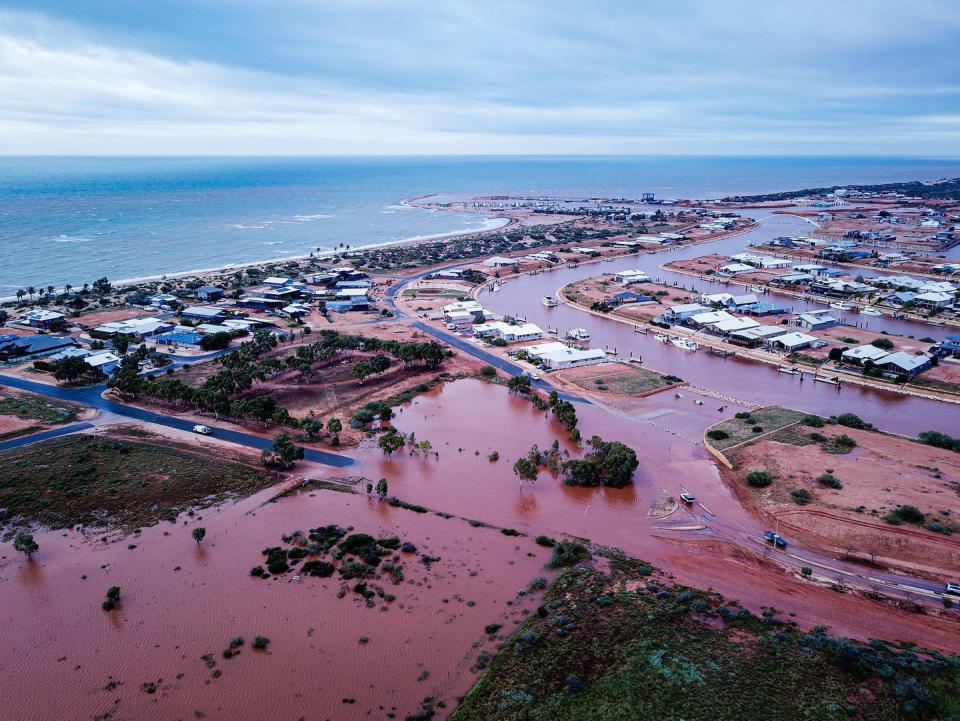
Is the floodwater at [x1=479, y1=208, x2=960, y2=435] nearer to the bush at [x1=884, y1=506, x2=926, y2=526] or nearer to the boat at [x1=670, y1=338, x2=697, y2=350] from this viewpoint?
the boat at [x1=670, y1=338, x2=697, y2=350]

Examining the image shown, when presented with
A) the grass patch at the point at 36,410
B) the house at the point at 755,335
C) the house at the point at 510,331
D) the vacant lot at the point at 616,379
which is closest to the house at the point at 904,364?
the house at the point at 755,335

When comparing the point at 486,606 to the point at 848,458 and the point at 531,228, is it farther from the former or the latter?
the point at 531,228

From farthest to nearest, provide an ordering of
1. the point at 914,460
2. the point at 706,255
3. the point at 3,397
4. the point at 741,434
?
the point at 706,255
the point at 3,397
the point at 741,434
the point at 914,460

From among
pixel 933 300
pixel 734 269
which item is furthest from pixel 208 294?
pixel 933 300

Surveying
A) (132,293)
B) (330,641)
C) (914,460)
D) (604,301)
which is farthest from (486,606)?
(132,293)

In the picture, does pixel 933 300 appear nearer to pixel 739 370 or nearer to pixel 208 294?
pixel 739 370
